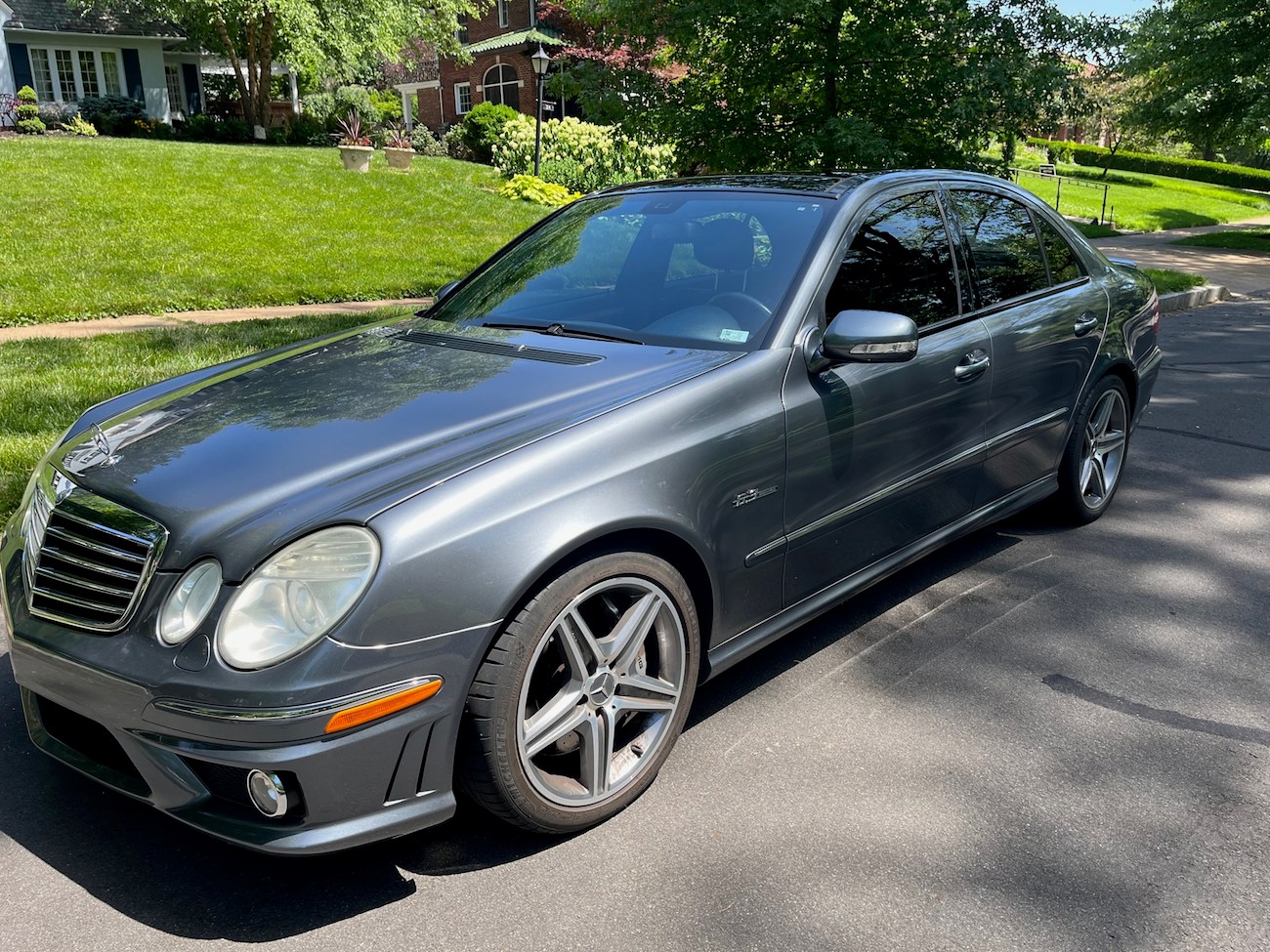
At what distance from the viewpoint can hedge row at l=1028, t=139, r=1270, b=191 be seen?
46500 mm

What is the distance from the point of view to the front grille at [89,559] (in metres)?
2.40

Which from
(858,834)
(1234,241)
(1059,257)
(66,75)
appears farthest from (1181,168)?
(858,834)

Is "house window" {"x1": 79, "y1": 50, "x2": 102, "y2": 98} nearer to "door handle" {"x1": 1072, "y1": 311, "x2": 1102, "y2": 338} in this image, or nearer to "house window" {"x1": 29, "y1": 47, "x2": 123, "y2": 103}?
"house window" {"x1": 29, "y1": 47, "x2": 123, "y2": 103}

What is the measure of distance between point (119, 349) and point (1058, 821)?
689cm

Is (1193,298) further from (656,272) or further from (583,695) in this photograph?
(583,695)

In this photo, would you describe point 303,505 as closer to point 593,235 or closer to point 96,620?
point 96,620

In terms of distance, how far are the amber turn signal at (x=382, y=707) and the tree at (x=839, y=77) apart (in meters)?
7.32

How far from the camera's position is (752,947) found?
91.5 inches

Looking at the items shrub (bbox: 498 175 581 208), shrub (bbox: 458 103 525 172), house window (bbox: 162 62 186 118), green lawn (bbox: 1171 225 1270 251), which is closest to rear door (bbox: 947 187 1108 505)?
shrub (bbox: 498 175 581 208)

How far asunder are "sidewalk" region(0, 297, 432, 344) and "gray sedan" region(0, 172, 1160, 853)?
541 centimetres

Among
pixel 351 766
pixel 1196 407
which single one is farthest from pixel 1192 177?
pixel 351 766

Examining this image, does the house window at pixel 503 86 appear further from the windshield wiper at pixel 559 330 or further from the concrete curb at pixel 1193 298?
the windshield wiper at pixel 559 330

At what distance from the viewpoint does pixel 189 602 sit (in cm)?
230

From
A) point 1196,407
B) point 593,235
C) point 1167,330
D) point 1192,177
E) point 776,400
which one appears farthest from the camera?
point 1192,177
